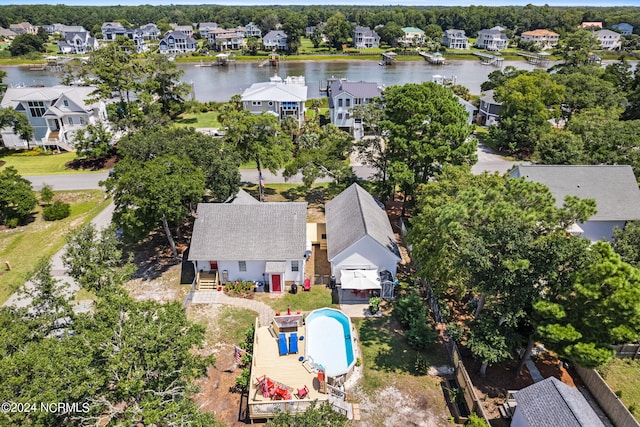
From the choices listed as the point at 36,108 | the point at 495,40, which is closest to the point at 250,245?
the point at 36,108

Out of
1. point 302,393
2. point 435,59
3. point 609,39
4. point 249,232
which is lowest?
point 302,393

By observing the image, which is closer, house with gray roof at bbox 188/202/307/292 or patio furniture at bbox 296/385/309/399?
patio furniture at bbox 296/385/309/399

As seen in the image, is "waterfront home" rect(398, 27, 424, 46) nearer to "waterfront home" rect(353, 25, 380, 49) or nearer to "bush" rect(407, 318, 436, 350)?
"waterfront home" rect(353, 25, 380, 49)

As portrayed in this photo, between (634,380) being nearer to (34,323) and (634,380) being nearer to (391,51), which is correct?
(34,323)

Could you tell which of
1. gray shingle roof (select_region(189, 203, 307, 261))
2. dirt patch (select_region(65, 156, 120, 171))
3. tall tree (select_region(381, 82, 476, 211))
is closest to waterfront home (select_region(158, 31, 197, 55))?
dirt patch (select_region(65, 156, 120, 171))

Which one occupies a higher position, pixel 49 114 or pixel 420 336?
pixel 49 114

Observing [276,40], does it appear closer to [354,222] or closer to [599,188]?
[599,188]

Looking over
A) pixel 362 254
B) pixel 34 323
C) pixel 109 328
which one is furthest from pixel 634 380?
pixel 34 323
